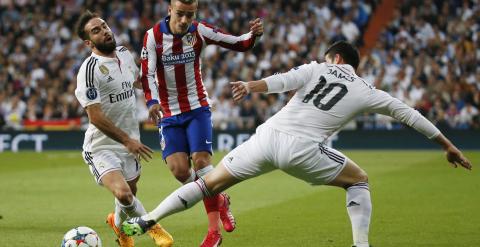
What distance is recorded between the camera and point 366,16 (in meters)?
27.0

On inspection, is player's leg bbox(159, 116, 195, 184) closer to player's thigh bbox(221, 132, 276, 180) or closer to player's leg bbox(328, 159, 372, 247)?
player's thigh bbox(221, 132, 276, 180)

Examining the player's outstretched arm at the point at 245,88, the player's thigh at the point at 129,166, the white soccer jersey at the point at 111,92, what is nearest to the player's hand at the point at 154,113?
the white soccer jersey at the point at 111,92

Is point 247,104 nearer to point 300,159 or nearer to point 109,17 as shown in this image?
point 109,17

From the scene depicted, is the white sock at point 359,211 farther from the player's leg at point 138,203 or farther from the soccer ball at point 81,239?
the soccer ball at point 81,239

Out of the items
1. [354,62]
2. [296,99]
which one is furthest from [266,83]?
[354,62]

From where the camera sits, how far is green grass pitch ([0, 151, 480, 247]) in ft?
31.2

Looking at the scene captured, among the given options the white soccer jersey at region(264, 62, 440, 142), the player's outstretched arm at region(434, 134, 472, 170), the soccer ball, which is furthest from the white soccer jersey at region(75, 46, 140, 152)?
the player's outstretched arm at region(434, 134, 472, 170)

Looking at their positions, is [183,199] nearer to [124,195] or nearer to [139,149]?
[139,149]

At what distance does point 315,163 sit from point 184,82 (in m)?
2.36

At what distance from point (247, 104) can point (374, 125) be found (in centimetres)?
335

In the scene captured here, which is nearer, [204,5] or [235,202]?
[235,202]

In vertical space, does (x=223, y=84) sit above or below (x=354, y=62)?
below

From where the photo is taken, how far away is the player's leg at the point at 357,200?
25.6ft

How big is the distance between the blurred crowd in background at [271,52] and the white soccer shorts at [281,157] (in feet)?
49.6
